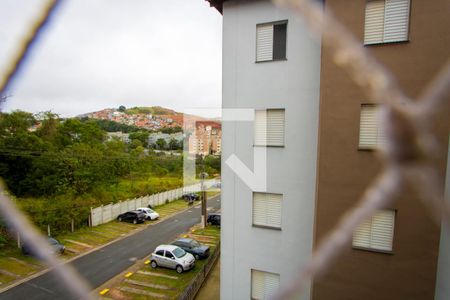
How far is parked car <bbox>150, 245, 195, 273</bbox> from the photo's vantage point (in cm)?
1118

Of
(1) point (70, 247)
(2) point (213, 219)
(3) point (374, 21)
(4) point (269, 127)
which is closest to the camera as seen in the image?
(3) point (374, 21)

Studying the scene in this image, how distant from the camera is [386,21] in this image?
13.8 ft

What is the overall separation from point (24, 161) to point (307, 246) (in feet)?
54.3

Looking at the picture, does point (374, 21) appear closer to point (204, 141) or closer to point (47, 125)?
point (204, 141)

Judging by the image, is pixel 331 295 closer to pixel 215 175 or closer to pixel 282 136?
pixel 282 136

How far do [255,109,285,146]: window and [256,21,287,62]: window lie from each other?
1182 mm

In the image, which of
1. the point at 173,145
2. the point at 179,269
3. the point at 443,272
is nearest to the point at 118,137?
the point at 173,145

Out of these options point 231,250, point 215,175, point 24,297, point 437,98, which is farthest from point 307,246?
point 215,175

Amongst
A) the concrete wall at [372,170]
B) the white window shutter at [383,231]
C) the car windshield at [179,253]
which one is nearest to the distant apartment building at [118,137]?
the car windshield at [179,253]

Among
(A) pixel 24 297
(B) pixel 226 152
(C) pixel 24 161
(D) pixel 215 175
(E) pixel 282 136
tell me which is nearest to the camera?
(E) pixel 282 136

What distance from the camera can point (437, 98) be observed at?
0.36 meters

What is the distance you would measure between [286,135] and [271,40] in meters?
2.09

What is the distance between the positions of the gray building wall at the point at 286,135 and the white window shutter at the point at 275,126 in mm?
118

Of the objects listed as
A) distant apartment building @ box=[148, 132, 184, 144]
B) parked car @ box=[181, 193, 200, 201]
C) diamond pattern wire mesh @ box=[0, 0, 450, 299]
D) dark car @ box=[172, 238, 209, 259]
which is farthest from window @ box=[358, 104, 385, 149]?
distant apartment building @ box=[148, 132, 184, 144]
